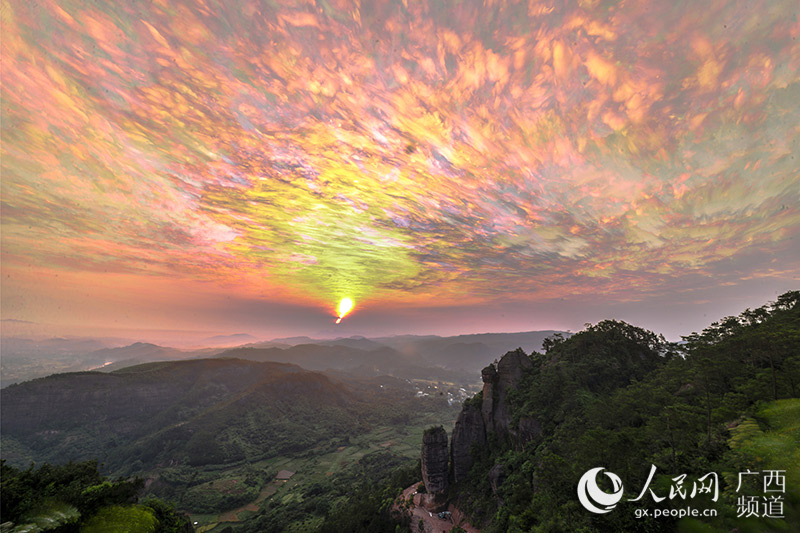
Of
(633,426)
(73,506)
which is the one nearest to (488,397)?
(633,426)

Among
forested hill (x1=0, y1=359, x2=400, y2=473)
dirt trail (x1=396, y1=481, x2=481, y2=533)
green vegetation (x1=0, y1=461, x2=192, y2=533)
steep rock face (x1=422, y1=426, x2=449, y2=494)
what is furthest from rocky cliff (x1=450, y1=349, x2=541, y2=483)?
forested hill (x1=0, y1=359, x2=400, y2=473)

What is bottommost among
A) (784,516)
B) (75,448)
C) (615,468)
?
(75,448)

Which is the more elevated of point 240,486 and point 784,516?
point 784,516

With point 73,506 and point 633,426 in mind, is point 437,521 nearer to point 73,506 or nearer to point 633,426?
point 633,426

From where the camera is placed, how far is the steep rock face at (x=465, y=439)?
63.0m

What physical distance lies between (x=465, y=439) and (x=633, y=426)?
38317 mm

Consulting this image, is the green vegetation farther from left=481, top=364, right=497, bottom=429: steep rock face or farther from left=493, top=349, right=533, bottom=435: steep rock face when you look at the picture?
left=493, top=349, right=533, bottom=435: steep rock face

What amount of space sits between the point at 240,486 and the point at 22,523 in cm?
13077

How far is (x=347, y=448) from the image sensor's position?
164m

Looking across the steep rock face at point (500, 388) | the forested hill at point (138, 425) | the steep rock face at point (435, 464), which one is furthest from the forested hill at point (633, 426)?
the forested hill at point (138, 425)

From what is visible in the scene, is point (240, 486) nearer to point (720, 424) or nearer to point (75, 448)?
point (75, 448)

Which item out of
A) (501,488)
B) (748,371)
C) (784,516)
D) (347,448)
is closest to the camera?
(784,516)

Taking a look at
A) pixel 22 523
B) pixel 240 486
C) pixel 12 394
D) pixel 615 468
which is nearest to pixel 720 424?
pixel 615 468

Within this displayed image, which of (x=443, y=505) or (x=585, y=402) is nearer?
(x=585, y=402)
